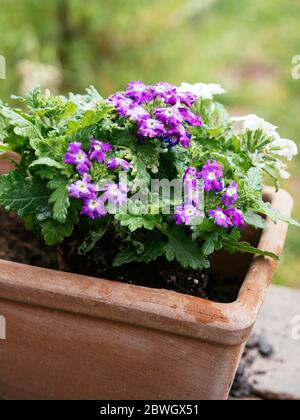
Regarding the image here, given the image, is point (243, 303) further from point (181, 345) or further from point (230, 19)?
point (230, 19)

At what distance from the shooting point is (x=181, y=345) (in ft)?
3.97

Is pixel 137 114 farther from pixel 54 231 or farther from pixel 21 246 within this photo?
pixel 21 246

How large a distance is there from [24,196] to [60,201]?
121 mm

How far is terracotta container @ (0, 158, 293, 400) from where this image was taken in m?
1.18

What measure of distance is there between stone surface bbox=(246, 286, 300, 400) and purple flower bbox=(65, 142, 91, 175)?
755mm

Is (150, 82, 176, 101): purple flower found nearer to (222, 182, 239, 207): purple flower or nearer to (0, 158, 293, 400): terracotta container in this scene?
(222, 182, 239, 207): purple flower

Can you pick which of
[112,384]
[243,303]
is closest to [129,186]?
[243,303]

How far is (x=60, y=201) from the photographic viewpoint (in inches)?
45.4

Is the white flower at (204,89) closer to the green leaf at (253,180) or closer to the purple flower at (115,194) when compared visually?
the green leaf at (253,180)

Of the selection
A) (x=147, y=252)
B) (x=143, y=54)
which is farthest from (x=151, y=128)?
(x=143, y=54)

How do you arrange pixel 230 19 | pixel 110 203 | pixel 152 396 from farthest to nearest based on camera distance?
pixel 230 19 < pixel 152 396 < pixel 110 203

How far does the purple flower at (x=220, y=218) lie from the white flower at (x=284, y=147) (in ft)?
0.80

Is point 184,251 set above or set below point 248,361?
above

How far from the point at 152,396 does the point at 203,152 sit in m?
0.51
